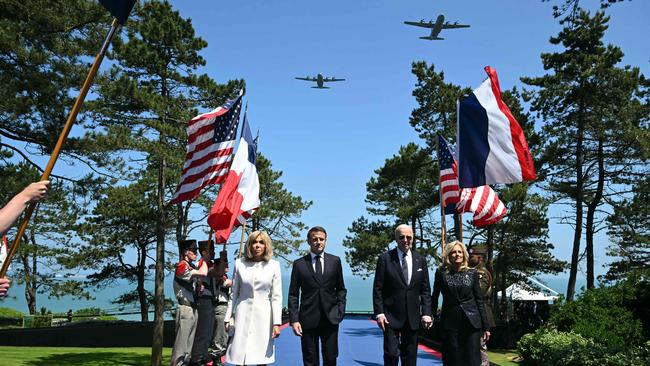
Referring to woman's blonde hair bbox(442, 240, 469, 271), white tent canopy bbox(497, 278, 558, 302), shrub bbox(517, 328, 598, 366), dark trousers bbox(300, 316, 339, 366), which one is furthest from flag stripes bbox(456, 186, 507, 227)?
white tent canopy bbox(497, 278, 558, 302)

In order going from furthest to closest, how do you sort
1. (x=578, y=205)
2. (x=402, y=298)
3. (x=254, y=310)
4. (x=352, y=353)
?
(x=578, y=205) → (x=352, y=353) → (x=402, y=298) → (x=254, y=310)

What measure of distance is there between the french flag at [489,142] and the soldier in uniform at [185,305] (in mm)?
4327

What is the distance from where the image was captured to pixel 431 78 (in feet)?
109

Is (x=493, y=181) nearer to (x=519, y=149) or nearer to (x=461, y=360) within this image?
(x=519, y=149)

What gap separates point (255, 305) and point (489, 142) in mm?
4670

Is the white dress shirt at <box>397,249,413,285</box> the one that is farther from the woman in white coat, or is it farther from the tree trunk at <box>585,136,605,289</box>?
the tree trunk at <box>585,136,605,289</box>

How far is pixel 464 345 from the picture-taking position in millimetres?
7062

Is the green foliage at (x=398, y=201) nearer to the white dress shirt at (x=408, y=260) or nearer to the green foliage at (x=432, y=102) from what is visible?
the green foliage at (x=432, y=102)

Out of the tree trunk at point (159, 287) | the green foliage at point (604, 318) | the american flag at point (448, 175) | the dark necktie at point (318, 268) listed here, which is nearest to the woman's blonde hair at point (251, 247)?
the dark necktie at point (318, 268)

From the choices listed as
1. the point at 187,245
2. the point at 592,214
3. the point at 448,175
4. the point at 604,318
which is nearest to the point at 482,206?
the point at 448,175

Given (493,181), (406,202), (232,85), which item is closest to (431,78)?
(406,202)

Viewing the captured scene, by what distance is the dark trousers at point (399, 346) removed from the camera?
7395 mm

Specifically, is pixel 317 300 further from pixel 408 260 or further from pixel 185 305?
pixel 185 305

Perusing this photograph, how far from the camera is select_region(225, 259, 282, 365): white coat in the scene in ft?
22.4
